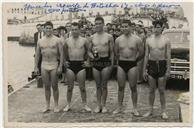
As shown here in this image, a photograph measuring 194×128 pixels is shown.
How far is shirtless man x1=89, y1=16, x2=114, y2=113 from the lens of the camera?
600cm

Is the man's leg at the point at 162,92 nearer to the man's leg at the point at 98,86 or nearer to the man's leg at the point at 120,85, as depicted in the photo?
the man's leg at the point at 120,85

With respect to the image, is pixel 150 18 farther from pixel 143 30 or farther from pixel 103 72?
pixel 103 72

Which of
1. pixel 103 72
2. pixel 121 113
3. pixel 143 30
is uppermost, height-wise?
pixel 143 30

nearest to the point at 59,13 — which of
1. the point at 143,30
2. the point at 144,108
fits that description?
the point at 143,30

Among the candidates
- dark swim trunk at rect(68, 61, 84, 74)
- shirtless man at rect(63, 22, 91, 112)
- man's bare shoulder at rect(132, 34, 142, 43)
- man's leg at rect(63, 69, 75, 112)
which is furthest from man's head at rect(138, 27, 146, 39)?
man's leg at rect(63, 69, 75, 112)

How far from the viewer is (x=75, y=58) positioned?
19.8 ft

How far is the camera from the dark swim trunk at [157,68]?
5988 millimetres

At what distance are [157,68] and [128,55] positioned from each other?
0.95 ft

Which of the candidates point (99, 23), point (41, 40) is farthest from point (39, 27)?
point (99, 23)

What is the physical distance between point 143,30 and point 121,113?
2.60 feet

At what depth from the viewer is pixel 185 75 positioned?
601 cm

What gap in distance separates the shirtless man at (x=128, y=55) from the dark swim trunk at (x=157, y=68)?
12cm

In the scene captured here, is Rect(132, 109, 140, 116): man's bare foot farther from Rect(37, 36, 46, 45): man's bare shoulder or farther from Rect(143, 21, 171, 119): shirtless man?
Rect(37, 36, 46, 45): man's bare shoulder

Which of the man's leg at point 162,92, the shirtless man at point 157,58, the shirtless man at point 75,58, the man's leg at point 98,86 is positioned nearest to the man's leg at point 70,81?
the shirtless man at point 75,58
